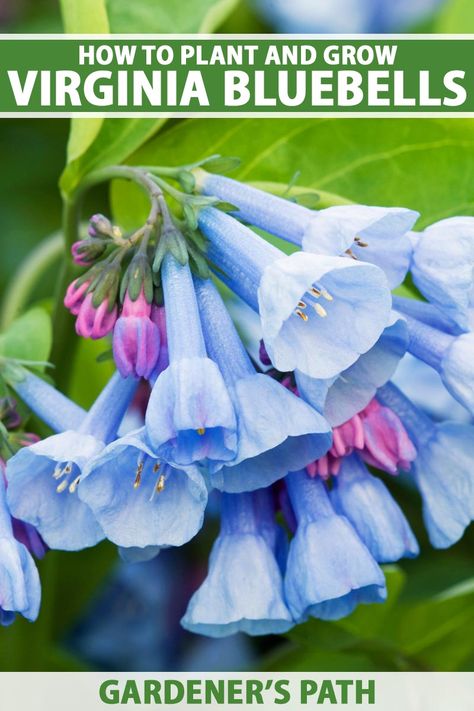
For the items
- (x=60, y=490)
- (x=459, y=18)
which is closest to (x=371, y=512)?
(x=60, y=490)

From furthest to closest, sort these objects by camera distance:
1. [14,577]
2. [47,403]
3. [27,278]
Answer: [27,278], [47,403], [14,577]

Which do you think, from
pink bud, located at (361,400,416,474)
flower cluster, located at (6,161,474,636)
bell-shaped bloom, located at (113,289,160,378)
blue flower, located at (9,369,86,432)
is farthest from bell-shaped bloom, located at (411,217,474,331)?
blue flower, located at (9,369,86,432)

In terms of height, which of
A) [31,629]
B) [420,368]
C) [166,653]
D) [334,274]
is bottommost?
[166,653]

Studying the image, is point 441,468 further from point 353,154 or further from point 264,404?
point 353,154

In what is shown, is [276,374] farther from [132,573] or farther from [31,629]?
[132,573]

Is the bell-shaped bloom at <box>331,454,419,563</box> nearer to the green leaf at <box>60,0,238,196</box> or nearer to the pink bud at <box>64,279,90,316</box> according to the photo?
the pink bud at <box>64,279,90,316</box>

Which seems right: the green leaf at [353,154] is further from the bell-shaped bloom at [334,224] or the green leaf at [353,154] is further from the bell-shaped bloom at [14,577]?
the bell-shaped bloom at [14,577]

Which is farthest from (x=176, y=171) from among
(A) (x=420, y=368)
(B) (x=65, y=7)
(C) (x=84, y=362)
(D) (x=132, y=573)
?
(D) (x=132, y=573)
